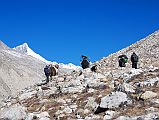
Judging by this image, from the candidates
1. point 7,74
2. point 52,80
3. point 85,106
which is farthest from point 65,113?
point 7,74

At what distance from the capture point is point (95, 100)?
20.8 metres

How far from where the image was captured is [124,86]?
2048 cm

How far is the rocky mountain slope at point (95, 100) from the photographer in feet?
59.2

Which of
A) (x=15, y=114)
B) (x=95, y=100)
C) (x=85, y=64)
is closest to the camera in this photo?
(x=95, y=100)

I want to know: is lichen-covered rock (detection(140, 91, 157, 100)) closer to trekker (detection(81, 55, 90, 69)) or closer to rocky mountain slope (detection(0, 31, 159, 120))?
rocky mountain slope (detection(0, 31, 159, 120))

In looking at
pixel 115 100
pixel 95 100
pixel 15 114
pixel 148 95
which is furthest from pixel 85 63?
pixel 148 95

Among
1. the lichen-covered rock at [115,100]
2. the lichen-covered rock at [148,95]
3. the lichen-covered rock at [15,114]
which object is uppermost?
the lichen-covered rock at [148,95]

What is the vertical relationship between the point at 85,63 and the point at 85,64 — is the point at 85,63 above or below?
above

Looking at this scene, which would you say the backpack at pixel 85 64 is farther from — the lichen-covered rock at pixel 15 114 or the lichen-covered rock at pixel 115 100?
the lichen-covered rock at pixel 115 100

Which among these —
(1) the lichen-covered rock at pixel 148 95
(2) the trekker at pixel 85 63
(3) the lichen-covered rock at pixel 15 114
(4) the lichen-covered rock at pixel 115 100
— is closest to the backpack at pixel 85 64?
(2) the trekker at pixel 85 63

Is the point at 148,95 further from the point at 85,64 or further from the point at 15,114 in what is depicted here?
the point at 85,64

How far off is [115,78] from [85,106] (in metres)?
6.31

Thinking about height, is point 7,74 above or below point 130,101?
above

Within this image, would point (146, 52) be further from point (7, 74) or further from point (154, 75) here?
point (7, 74)
